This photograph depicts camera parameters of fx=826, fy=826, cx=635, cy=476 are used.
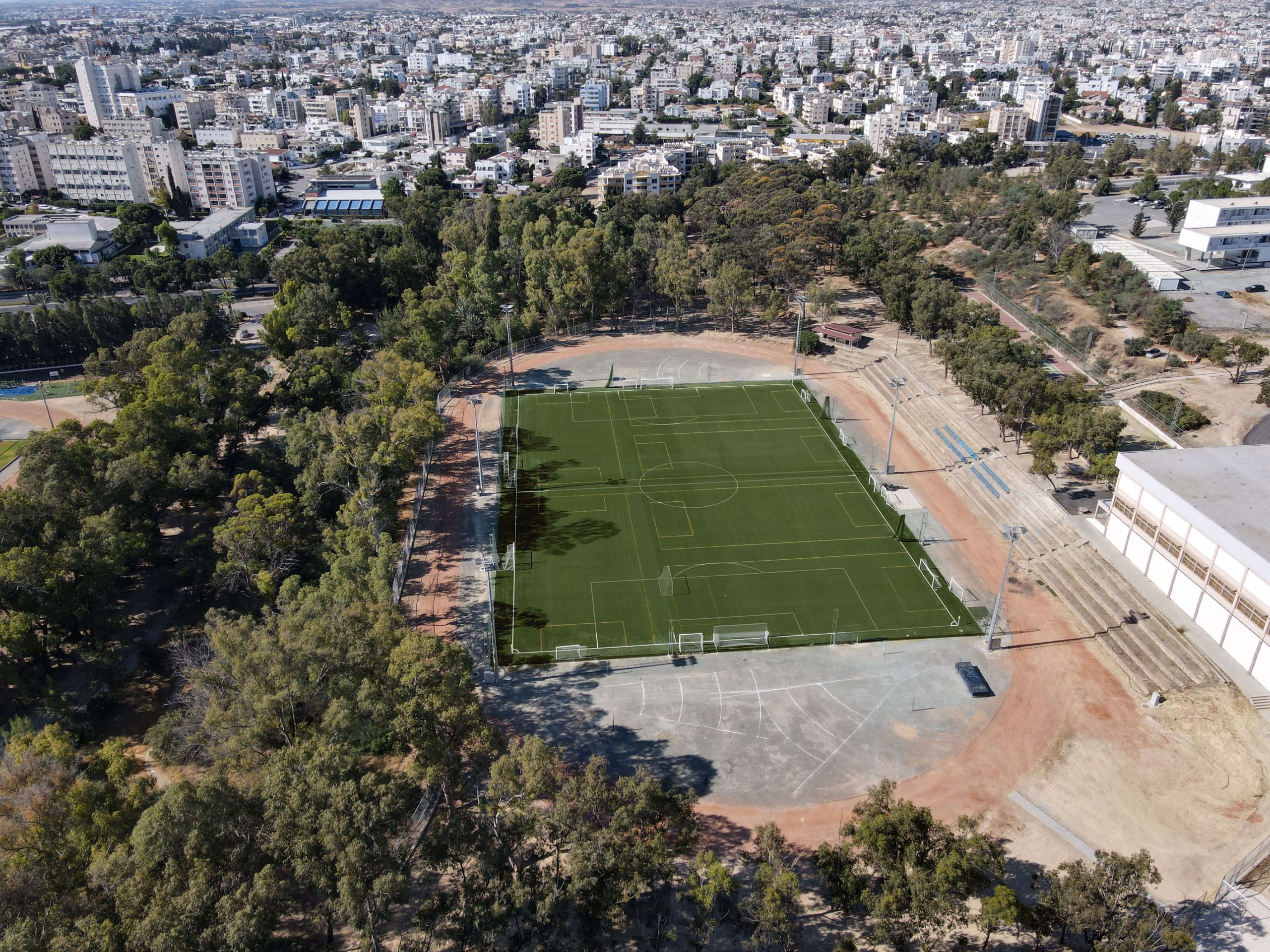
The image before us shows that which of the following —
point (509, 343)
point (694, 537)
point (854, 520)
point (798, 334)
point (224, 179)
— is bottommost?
point (694, 537)

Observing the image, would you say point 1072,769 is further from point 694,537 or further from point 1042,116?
point 1042,116

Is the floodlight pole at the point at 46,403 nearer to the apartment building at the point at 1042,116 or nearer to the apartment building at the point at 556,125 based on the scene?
the apartment building at the point at 556,125

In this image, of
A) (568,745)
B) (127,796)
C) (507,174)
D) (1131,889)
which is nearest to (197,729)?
(127,796)

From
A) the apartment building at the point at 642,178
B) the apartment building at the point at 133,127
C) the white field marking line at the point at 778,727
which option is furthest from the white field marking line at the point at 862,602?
the apartment building at the point at 133,127

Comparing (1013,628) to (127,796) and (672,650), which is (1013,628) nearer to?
(672,650)

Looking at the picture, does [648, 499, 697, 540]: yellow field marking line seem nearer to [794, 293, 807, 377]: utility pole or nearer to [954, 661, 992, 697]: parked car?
[954, 661, 992, 697]: parked car

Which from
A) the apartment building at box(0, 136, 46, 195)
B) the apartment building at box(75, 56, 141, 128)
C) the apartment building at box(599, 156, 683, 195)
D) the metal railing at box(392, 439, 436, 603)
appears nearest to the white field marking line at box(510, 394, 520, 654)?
the metal railing at box(392, 439, 436, 603)

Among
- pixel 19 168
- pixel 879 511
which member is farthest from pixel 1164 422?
pixel 19 168
